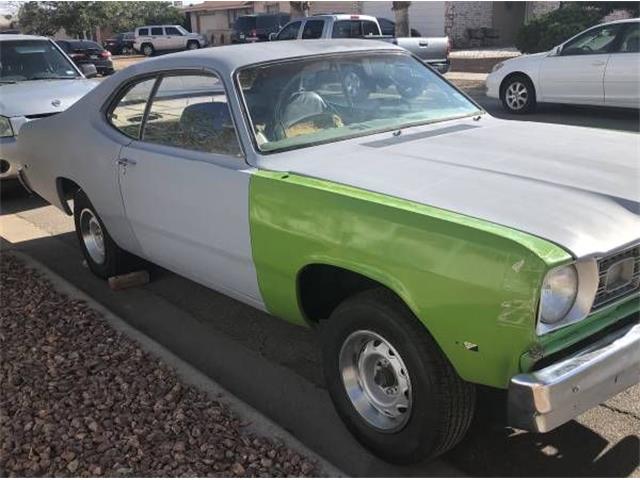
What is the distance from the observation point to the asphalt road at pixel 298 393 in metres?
2.84

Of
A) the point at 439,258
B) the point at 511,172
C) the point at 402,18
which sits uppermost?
the point at 402,18

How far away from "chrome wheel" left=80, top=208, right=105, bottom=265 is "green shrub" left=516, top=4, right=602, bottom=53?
17.2 meters

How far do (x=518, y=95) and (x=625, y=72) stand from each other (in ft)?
6.63

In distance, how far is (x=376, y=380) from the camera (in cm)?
290

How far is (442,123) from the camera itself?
398cm

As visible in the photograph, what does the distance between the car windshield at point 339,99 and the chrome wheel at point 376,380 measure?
1.17 m

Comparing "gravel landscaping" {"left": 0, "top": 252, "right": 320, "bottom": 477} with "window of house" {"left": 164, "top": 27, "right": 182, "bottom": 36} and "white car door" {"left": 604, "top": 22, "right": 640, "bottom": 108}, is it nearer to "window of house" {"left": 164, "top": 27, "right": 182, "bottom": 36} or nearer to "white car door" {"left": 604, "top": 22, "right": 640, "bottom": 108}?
"white car door" {"left": 604, "top": 22, "right": 640, "bottom": 108}

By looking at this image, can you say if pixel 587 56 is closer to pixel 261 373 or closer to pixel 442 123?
pixel 442 123

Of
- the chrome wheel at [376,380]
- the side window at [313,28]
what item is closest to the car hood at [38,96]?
the chrome wheel at [376,380]

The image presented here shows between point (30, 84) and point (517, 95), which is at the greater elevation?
point (30, 84)

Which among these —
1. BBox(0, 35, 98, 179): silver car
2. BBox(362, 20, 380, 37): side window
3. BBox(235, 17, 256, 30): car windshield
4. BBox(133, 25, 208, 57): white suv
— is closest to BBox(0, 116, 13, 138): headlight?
BBox(0, 35, 98, 179): silver car

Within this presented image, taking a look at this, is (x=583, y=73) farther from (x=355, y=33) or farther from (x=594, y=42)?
(x=355, y=33)

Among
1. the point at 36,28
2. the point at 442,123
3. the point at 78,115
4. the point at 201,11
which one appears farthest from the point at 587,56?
the point at 201,11

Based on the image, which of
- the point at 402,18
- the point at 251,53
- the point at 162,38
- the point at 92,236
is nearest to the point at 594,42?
the point at 251,53
